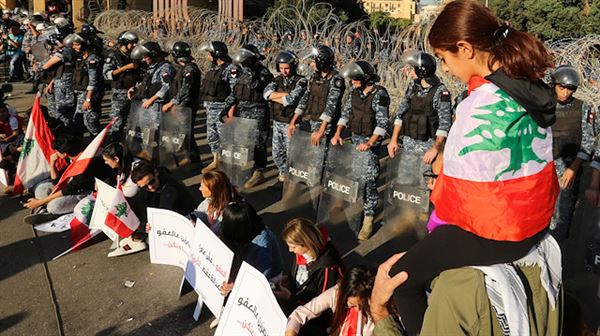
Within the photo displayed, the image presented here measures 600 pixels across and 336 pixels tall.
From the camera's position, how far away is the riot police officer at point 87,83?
8.38 m

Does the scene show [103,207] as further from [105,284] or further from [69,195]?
[69,195]

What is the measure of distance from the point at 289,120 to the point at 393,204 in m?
2.28

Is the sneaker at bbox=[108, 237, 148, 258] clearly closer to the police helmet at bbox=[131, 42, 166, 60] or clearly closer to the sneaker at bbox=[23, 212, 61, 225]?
the sneaker at bbox=[23, 212, 61, 225]

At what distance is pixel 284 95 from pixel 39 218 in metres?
3.05

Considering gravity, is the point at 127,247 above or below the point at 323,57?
below

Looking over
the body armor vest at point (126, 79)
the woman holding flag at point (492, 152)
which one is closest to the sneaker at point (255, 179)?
the body armor vest at point (126, 79)

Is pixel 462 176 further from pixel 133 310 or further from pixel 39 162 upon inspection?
pixel 39 162

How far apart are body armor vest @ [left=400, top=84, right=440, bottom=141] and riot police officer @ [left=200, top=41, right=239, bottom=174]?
276 cm

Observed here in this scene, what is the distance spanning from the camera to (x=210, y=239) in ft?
12.5

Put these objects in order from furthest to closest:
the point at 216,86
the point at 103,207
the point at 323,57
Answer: the point at 216,86, the point at 323,57, the point at 103,207

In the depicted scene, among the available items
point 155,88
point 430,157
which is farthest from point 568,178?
point 155,88

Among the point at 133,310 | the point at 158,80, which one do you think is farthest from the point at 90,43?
the point at 133,310

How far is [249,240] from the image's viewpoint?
406 centimetres

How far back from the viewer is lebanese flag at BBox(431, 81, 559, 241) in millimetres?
1482
